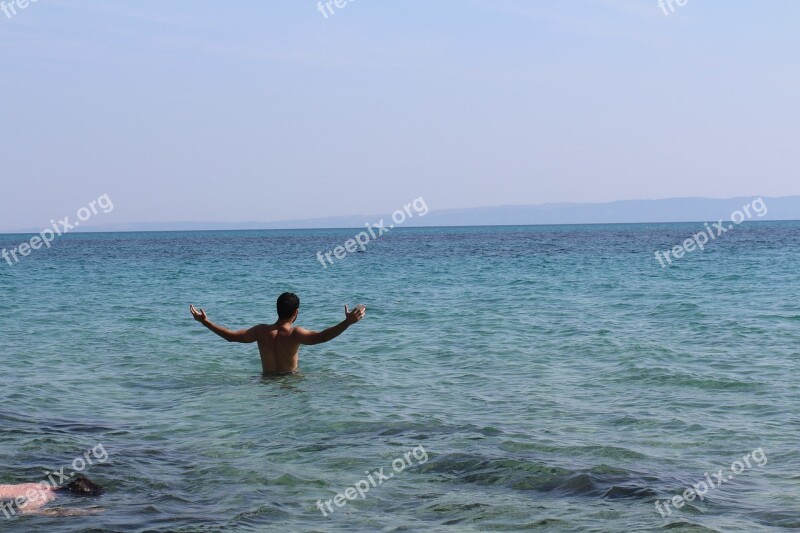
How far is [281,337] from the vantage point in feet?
38.8

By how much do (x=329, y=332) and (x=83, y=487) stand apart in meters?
4.31

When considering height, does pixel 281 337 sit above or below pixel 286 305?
below

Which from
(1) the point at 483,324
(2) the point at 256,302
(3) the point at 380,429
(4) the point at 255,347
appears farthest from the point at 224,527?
(2) the point at 256,302

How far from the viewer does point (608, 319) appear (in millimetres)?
19062

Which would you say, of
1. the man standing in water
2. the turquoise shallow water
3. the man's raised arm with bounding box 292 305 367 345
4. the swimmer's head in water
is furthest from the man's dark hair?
the swimmer's head in water

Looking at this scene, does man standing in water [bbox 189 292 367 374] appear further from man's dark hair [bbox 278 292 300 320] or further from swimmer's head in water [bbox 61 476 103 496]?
swimmer's head in water [bbox 61 476 103 496]

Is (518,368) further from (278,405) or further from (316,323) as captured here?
(316,323)

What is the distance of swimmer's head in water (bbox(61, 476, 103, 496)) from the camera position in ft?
22.7

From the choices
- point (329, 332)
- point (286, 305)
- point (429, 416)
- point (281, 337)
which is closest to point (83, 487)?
point (429, 416)

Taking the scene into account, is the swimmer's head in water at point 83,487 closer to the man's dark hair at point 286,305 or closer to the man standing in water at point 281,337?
the man standing in water at point 281,337

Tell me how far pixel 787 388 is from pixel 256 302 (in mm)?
17000

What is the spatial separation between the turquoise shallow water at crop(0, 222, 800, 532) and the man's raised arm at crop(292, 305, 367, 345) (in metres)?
0.66

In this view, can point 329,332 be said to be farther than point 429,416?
Yes

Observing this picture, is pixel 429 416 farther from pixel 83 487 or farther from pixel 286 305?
pixel 83 487
